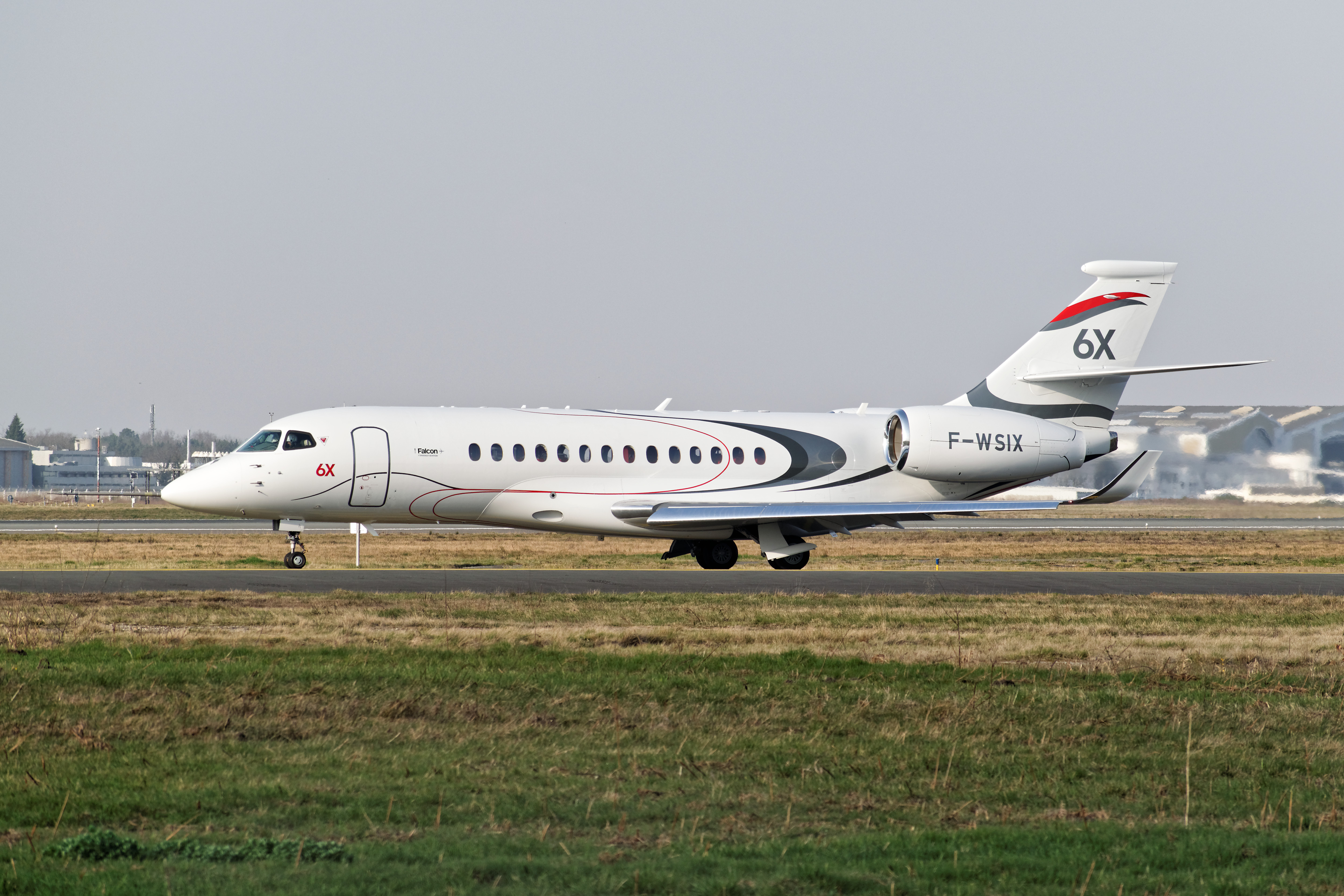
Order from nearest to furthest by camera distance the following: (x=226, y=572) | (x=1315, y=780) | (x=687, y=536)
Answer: (x=1315, y=780), (x=226, y=572), (x=687, y=536)

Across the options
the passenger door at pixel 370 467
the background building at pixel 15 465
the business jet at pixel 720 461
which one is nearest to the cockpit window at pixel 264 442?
the business jet at pixel 720 461

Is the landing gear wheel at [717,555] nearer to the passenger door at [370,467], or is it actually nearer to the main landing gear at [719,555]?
the main landing gear at [719,555]

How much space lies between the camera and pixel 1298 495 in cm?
5656

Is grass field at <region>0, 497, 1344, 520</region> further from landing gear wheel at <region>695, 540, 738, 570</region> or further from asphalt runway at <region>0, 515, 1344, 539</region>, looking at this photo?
landing gear wheel at <region>695, 540, 738, 570</region>

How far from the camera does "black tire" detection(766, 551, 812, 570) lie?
29844mm

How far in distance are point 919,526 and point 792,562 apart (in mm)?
31306

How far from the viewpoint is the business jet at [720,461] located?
90.2ft

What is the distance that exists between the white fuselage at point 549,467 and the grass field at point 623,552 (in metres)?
1.64

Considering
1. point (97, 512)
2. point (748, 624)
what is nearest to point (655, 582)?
point (748, 624)

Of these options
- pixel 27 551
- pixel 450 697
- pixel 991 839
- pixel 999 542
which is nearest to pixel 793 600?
pixel 450 697

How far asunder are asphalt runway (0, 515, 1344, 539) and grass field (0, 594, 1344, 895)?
32.8 metres

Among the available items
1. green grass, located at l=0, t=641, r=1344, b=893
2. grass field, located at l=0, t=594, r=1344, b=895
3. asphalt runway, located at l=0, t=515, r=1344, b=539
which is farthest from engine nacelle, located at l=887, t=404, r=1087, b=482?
green grass, located at l=0, t=641, r=1344, b=893

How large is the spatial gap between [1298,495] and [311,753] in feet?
183

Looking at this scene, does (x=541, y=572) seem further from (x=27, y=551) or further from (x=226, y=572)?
(x=27, y=551)
